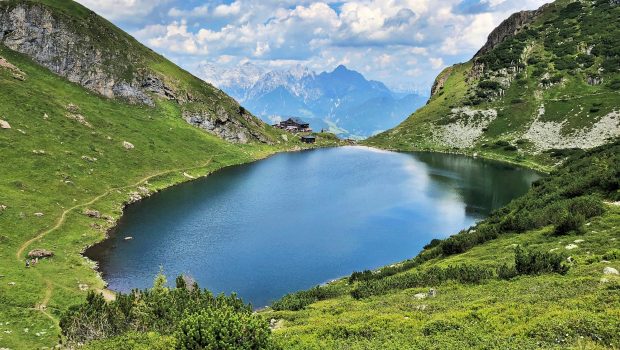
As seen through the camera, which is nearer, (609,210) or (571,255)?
(571,255)

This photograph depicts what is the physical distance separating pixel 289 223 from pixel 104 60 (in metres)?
123

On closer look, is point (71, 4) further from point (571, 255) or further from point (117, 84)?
point (571, 255)

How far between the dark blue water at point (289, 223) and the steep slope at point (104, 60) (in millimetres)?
45762

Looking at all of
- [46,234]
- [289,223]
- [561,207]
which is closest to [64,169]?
[46,234]

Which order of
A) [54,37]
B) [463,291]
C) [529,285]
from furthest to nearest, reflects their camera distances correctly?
[54,37]
[463,291]
[529,285]

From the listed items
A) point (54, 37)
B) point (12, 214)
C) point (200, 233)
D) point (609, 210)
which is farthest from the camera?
point (54, 37)

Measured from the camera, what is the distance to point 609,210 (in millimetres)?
41531

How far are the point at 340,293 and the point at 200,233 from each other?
1714 inches

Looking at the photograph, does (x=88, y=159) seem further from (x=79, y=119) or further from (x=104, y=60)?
(x=104, y=60)

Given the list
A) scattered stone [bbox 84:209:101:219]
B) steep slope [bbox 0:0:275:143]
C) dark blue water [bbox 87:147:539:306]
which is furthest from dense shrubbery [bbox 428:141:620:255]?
steep slope [bbox 0:0:275:143]

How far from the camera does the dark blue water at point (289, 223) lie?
62.2 m

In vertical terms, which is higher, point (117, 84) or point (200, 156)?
point (117, 84)

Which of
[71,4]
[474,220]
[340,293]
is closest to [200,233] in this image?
[340,293]

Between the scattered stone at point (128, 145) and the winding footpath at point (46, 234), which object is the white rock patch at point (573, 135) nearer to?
the winding footpath at point (46, 234)
